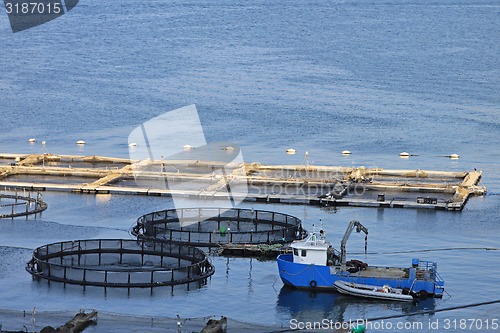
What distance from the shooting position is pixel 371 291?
198 feet

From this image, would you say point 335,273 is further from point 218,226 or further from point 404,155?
point 404,155

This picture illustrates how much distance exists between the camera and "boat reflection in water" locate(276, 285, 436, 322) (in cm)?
5831

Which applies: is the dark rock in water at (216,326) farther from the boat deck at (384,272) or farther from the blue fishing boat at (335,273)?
the boat deck at (384,272)

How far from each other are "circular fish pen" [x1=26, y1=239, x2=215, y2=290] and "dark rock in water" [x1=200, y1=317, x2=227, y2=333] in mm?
10338

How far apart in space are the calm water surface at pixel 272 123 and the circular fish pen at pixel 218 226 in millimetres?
2402

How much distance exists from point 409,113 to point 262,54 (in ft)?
161

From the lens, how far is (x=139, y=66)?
16400 cm

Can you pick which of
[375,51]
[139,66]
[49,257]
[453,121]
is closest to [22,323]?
[49,257]

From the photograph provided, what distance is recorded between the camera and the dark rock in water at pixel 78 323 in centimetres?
4909

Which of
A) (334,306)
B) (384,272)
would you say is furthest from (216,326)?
(384,272)

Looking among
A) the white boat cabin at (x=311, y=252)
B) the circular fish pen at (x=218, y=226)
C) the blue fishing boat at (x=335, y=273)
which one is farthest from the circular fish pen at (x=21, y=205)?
the white boat cabin at (x=311, y=252)

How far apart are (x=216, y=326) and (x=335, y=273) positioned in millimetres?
12355

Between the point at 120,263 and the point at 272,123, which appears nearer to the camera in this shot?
the point at 120,263

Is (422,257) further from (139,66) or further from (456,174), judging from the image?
(139,66)
